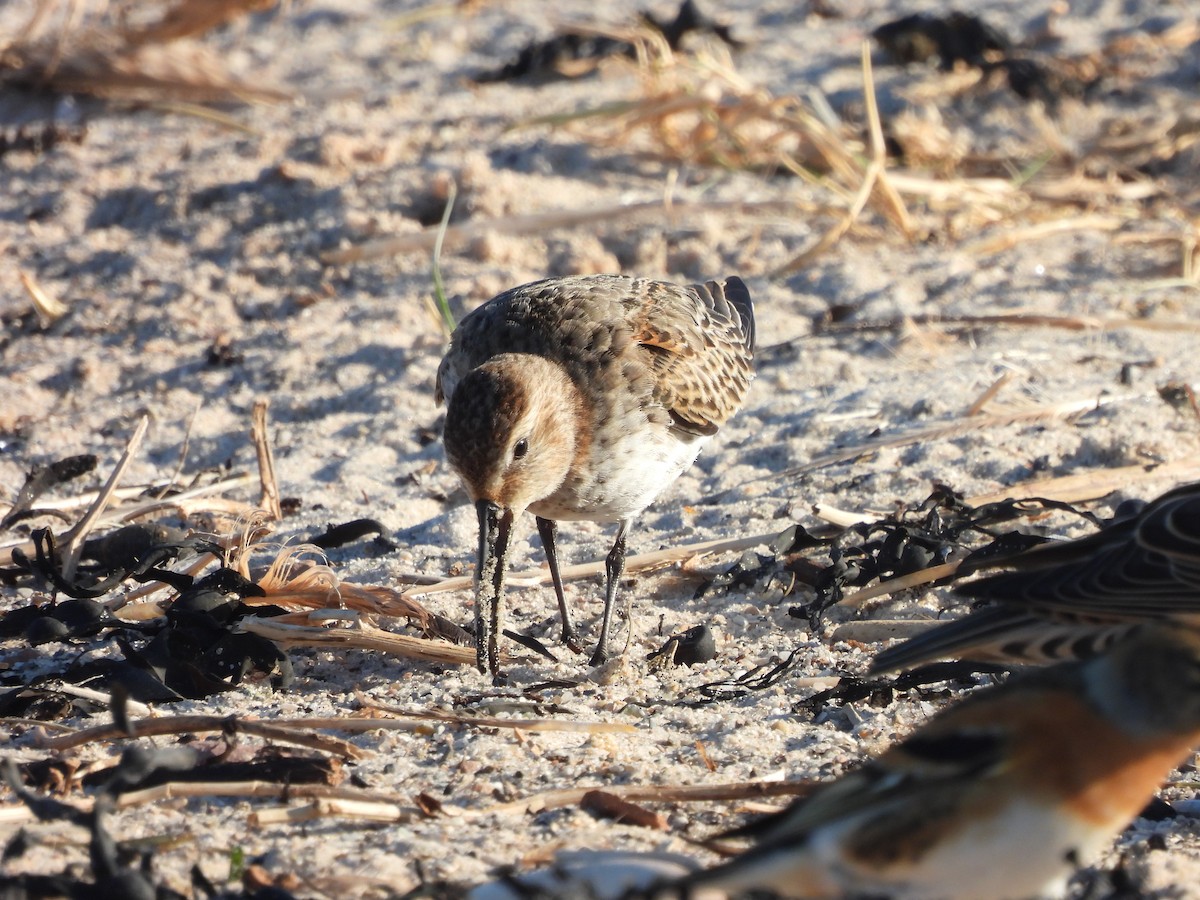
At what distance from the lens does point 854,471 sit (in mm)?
5758

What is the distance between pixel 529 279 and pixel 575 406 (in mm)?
2654

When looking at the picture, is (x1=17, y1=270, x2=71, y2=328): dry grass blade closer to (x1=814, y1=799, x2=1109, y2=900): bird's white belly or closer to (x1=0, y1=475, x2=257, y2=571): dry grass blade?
(x1=0, y1=475, x2=257, y2=571): dry grass blade

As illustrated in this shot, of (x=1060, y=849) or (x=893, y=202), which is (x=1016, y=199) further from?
(x=1060, y=849)

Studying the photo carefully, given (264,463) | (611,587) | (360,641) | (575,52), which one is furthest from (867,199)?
(360,641)

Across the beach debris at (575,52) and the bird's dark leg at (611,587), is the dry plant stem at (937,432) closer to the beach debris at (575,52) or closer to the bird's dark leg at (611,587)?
the bird's dark leg at (611,587)

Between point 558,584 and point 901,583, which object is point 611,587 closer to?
point 558,584

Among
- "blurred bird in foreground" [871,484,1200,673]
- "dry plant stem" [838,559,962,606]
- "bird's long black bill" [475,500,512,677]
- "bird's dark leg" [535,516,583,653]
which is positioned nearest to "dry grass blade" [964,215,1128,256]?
"dry plant stem" [838,559,962,606]

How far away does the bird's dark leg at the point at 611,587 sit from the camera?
4695 mm

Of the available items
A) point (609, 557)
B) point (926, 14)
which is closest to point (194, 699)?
point (609, 557)

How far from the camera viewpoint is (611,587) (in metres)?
4.98

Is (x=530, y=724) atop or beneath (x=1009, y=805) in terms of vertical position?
beneath

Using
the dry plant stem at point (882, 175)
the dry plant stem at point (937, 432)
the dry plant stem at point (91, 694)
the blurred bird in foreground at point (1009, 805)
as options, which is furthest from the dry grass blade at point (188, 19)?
the blurred bird in foreground at point (1009, 805)

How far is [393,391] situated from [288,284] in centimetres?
138

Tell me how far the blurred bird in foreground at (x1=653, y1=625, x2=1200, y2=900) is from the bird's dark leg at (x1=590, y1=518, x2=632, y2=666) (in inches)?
84.6
